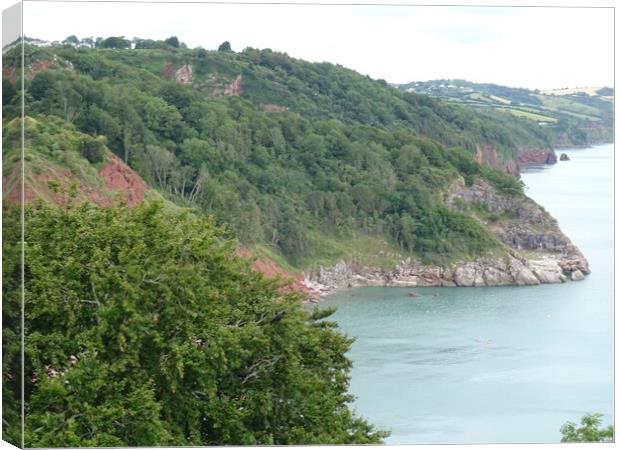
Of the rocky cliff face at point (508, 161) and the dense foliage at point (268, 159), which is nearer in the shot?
the dense foliage at point (268, 159)

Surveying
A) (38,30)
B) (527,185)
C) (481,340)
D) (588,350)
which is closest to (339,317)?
(481,340)

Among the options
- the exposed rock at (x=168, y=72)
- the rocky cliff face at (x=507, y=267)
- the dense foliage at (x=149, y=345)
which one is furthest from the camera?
the exposed rock at (x=168, y=72)

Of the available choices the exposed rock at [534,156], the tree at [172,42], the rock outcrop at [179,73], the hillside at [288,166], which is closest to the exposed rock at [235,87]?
the hillside at [288,166]

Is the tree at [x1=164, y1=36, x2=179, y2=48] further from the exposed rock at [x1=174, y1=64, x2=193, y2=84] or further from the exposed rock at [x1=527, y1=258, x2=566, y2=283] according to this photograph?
the exposed rock at [x1=527, y1=258, x2=566, y2=283]

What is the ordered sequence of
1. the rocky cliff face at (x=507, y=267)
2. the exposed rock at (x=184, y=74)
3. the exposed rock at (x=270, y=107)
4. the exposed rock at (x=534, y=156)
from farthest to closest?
the exposed rock at (x=270, y=107) < the exposed rock at (x=184, y=74) < the exposed rock at (x=534, y=156) < the rocky cliff face at (x=507, y=267)

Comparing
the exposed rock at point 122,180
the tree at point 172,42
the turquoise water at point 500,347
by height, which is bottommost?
the turquoise water at point 500,347

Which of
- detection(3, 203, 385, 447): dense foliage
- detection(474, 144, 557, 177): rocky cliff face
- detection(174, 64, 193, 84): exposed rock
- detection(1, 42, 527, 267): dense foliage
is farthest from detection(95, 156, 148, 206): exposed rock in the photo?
detection(474, 144, 557, 177): rocky cliff face

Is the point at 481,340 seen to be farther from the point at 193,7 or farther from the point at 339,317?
the point at 193,7

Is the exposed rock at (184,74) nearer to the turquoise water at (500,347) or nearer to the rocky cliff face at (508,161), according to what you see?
the rocky cliff face at (508,161)

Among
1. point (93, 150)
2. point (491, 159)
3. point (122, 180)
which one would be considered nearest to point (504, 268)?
point (122, 180)
